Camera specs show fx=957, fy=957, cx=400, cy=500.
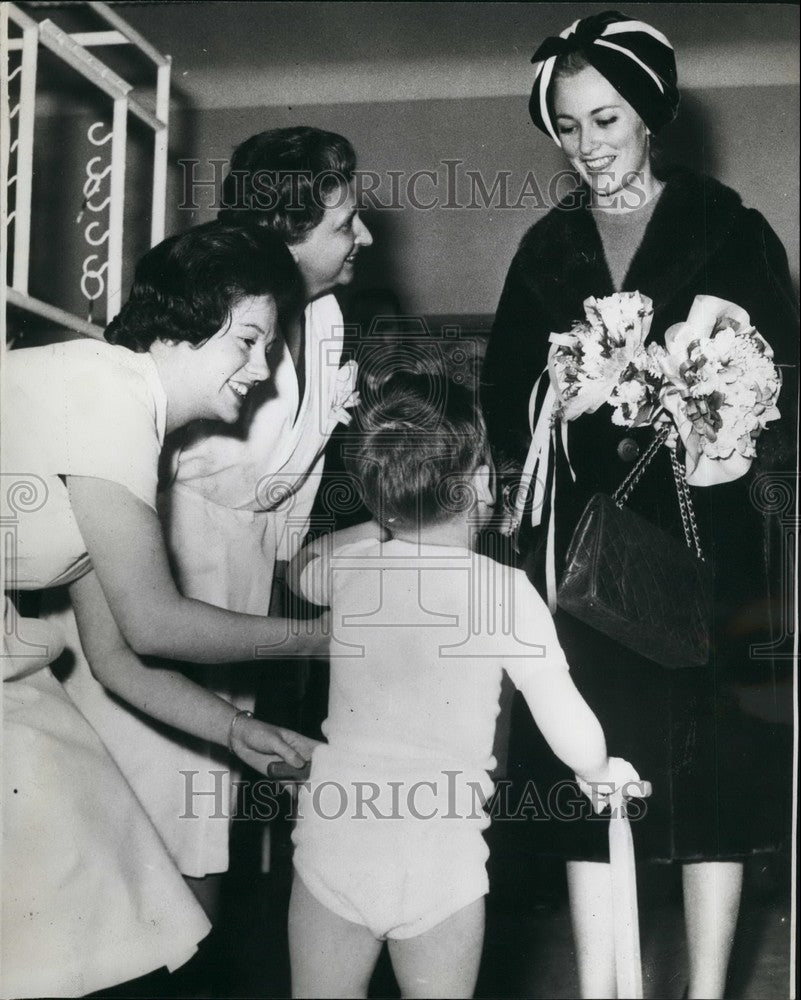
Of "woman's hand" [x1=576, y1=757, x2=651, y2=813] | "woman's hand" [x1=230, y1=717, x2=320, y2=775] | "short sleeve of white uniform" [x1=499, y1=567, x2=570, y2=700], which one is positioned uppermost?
"short sleeve of white uniform" [x1=499, y1=567, x2=570, y2=700]

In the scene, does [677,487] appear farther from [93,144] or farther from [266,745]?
[93,144]

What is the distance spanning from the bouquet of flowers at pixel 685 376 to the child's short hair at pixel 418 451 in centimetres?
16

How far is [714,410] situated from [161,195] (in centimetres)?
80

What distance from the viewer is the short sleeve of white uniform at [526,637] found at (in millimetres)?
1151

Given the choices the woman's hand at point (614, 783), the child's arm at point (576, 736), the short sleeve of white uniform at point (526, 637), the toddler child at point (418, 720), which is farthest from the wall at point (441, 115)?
the woman's hand at point (614, 783)

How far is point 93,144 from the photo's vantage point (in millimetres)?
1364

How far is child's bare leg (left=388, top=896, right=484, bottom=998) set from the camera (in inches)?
43.0

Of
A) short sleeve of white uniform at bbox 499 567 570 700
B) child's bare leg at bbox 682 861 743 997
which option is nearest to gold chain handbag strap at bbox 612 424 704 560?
short sleeve of white uniform at bbox 499 567 570 700

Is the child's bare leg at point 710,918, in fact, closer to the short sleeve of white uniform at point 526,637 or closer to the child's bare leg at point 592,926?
the child's bare leg at point 592,926

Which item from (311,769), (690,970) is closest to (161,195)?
(311,769)

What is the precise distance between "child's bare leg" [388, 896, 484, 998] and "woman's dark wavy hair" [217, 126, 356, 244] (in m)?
0.88

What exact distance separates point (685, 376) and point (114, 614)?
79cm

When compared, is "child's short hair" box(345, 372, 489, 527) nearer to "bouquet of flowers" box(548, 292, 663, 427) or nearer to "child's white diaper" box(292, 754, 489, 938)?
"bouquet of flowers" box(548, 292, 663, 427)

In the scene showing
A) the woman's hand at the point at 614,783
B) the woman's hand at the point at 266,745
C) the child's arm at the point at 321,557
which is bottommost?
the woman's hand at the point at 614,783
